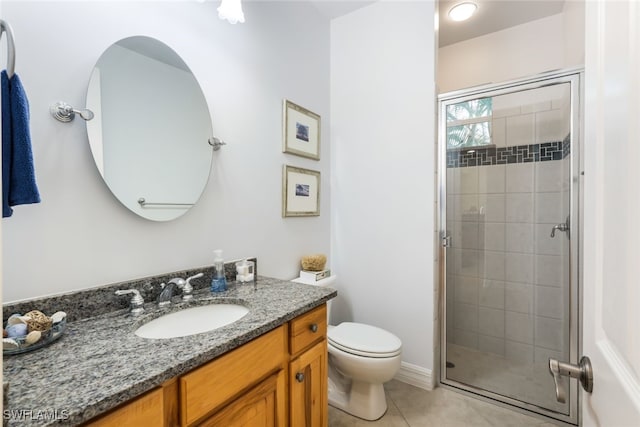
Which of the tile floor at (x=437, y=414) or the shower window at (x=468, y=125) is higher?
the shower window at (x=468, y=125)

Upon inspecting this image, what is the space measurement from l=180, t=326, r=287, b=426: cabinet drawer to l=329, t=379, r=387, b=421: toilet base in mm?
878

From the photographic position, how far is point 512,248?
2.02 metres

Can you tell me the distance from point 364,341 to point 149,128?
1518mm

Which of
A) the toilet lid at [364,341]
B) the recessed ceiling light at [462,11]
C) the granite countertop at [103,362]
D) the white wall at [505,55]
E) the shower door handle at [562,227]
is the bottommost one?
the toilet lid at [364,341]

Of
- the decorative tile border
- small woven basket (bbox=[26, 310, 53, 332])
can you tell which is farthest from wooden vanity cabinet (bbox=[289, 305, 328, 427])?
the decorative tile border

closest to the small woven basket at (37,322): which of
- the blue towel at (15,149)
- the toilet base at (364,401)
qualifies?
the blue towel at (15,149)

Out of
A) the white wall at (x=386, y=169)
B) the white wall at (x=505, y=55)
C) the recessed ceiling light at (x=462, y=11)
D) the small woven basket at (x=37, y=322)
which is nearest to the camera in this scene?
the small woven basket at (x=37, y=322)

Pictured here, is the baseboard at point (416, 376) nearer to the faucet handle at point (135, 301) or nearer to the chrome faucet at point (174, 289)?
the chrome faucet at point (174, 289)

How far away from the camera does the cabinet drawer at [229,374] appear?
75 cm

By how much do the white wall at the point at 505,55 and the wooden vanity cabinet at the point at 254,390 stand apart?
2.53m

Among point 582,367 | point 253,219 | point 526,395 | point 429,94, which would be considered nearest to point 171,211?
point 253,219

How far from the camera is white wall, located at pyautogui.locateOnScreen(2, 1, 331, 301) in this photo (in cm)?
94

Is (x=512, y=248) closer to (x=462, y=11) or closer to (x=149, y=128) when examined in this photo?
(x=462, y=11)

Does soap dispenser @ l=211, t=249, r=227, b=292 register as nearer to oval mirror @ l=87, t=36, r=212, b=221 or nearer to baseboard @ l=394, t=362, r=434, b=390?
oval mirror @ l=87, t=36, r=212, b=221
